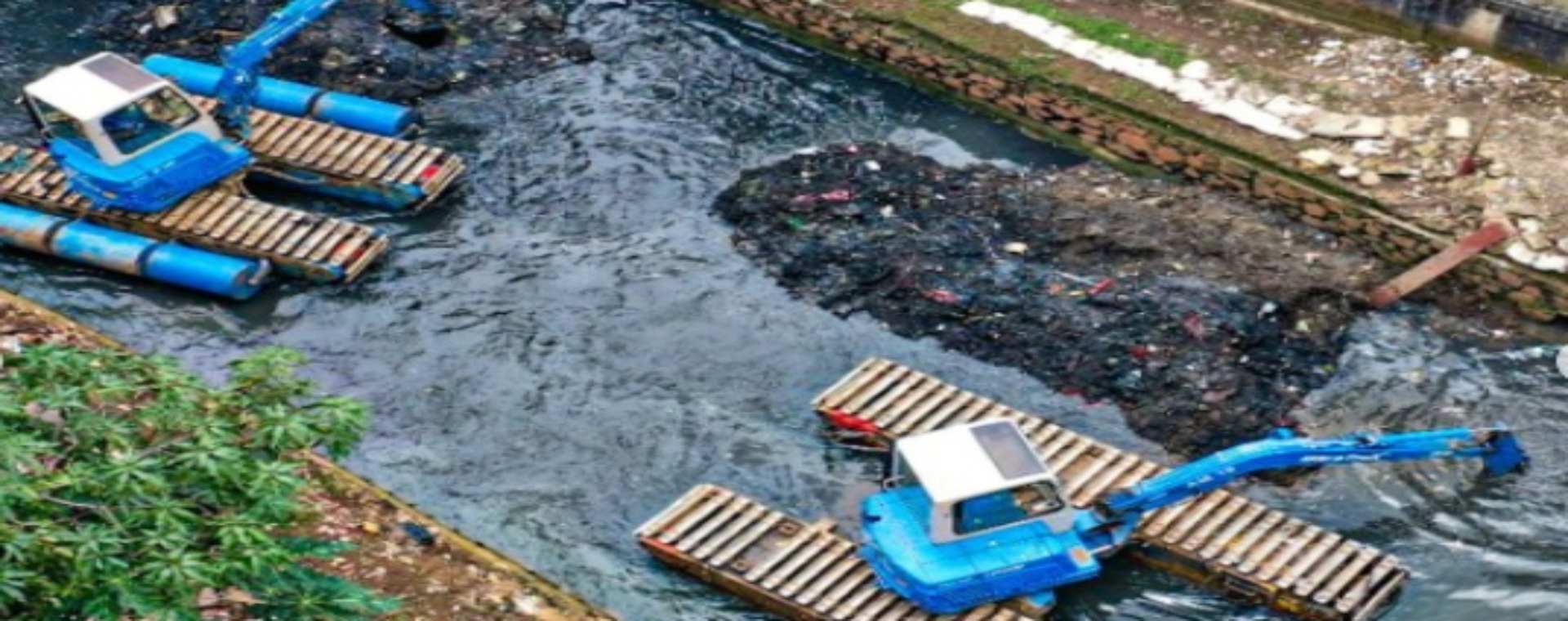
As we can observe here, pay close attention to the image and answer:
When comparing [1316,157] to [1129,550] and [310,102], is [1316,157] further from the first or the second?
[310,102]

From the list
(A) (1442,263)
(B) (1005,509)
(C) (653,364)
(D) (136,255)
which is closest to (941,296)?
(C) (653,364)

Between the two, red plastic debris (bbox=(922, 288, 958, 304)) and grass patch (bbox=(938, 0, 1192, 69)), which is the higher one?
grass patch (bbox=(938, 0, 1192, 69))

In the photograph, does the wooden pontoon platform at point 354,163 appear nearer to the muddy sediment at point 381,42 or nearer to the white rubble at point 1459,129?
the muddy sediment at point 381,42

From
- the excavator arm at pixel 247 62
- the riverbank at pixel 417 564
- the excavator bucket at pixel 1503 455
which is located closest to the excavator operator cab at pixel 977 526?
the riverbank at pixel 417 564

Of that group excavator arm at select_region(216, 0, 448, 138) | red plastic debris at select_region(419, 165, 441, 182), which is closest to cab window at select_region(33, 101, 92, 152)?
excavator arm at select_region(216, 0, 448, 138)

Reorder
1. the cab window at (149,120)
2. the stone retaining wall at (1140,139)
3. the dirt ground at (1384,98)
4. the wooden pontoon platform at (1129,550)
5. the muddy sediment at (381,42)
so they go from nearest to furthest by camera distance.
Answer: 1. the wooden pontoon platform at (1129,550)
2. the stone retaining wall at (1140,139)
3. the dirt ground at (1384,98)
4. the cab window at (149,120)
5. the muddy sediment at (381,42)

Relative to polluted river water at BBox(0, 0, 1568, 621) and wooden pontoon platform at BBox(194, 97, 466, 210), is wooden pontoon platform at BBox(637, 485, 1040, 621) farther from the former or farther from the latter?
wooden pontoon platform at BBox(194, 97, 466, 210)
